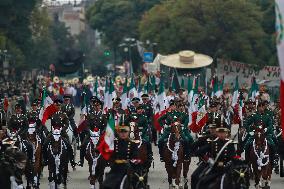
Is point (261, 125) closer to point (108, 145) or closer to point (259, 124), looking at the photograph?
point (259, 124)

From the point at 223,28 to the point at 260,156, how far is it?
53.8 m

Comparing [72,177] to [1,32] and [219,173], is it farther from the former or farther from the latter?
[1,32]

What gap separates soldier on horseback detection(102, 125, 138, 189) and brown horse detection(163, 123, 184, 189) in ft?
17.3

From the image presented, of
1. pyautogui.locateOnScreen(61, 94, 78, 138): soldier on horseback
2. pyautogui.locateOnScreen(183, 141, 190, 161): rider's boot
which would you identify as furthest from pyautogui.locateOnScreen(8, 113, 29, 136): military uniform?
pyautogui.locateOnScreen(183, 141, 190, 161): rider's boot

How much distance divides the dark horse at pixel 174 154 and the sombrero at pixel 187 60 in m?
46.9

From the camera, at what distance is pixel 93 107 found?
1011 inches

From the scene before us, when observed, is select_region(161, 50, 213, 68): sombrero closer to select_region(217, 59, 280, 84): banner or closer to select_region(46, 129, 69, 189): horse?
select_region(217, 59, 280, 84): banner

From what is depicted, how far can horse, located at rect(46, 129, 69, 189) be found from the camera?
77.4ft

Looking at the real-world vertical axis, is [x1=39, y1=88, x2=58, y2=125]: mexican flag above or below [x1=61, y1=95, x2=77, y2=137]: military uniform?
above

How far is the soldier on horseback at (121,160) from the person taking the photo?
18.3 meters

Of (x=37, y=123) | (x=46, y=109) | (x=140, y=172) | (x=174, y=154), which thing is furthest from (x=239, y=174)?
(x=46, y=109)

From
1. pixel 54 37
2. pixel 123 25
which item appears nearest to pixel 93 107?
pixel 123 25

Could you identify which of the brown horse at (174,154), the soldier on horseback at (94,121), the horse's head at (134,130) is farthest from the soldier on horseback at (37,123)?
the brown horse at (174,154)

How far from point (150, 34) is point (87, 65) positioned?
7912 cm
